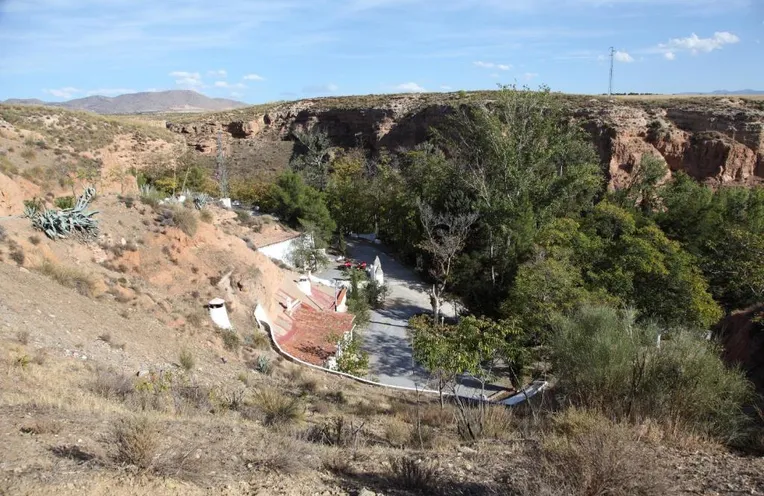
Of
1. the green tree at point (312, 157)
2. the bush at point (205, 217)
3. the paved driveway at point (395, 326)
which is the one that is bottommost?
the paved driveway at point (395, 326)

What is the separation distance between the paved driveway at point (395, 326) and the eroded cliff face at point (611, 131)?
16513 millimetres

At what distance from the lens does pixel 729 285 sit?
20031 mm

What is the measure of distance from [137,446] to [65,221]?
33.5 feet

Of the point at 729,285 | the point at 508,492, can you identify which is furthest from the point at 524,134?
the point at 508,492

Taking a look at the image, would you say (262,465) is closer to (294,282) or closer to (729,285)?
(294,282)

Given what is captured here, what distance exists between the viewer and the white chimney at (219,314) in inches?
535

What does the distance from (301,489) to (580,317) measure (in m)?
8.96

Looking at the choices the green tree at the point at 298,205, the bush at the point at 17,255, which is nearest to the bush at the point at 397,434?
the bush at the point at 17,255

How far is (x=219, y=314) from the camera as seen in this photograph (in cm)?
1369

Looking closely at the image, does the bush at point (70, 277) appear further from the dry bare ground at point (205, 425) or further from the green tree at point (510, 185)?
the green tree at point (510, 185)

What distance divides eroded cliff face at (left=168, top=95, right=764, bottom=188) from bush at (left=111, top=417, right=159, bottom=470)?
114 feet

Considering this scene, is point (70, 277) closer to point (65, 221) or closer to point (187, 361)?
point (65, 221)

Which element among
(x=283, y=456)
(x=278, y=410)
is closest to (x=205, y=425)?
(x=283, y=456)

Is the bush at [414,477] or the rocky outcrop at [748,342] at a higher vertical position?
the bush at [414,477]
